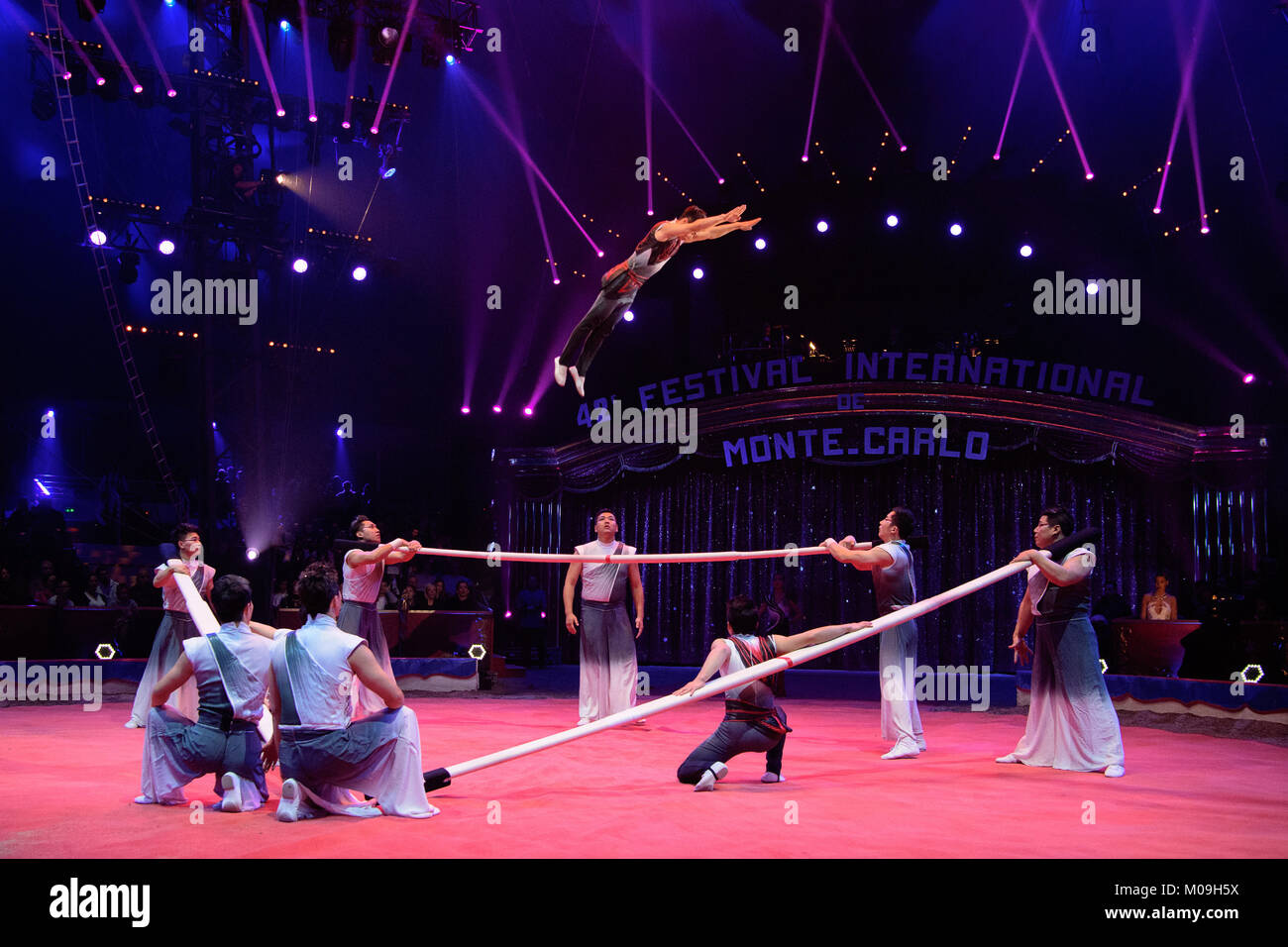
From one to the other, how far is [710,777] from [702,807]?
55cm

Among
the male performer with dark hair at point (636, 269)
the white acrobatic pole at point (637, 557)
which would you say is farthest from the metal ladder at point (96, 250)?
the male performer with dark hair at point (636, 269)

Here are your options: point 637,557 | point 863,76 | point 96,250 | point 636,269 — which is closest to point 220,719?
point 637,557

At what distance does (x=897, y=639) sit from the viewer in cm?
761

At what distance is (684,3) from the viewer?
18.4m

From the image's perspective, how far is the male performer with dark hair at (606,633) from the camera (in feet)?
29.6

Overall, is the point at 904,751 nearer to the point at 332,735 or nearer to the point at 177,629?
the point at 332,735

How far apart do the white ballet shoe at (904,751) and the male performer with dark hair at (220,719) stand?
13.9 feet

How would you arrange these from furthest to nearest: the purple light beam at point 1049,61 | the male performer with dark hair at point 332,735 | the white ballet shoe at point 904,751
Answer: the purple light beam at point 1049,61 → the white ballet shoe at point 904,751 → the male performer with dark hair at point 332,735

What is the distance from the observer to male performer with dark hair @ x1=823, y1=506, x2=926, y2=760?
743cm

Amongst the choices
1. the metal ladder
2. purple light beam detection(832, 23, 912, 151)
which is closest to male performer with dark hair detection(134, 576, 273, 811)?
the metal ladder

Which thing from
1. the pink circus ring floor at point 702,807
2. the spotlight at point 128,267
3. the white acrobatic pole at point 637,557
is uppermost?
the spotlight at point 128,267

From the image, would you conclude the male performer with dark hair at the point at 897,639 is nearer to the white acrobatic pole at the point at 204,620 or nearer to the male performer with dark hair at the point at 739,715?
the male performer with dark hair at the point at 739,715
